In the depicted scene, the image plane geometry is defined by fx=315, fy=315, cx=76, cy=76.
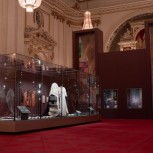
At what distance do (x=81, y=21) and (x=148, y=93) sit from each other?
38.4 ft

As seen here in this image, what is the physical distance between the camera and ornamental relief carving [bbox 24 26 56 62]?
18.8 metres

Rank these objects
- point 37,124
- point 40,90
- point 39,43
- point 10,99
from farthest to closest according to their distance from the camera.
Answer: point 39,43, point 40,90, point 37,124, point 10,99

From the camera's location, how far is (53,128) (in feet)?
32.0

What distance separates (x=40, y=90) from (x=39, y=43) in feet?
35.2

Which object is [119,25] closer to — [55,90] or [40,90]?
[55,90]

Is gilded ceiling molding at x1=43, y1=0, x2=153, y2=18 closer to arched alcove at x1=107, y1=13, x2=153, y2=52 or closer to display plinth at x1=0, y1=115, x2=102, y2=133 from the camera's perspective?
arched alcove at x1=107, y1=13, x2=153, y2=52

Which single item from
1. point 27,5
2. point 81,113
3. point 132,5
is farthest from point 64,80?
point 132,5

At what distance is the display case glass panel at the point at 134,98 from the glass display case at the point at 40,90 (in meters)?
3.60

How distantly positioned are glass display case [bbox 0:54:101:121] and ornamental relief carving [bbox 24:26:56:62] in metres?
7.00

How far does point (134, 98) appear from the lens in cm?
1609

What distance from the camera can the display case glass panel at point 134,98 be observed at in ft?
52.2

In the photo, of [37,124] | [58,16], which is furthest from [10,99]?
[58,16]

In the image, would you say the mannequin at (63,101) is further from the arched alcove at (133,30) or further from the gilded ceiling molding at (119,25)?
the arched alcove at (133,30)

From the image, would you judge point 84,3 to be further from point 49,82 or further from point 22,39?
point 49,82
